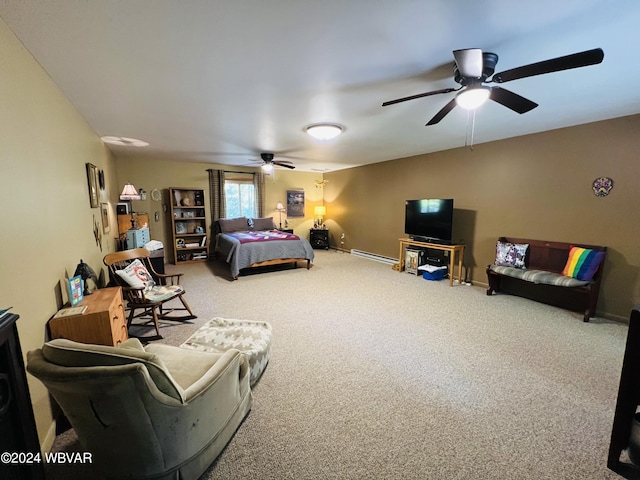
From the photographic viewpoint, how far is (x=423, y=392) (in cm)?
206

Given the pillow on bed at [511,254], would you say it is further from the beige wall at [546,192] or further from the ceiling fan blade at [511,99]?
the ceiling fan blade at [511,99]

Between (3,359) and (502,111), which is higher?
(502,111)

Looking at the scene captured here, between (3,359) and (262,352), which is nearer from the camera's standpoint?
(3,359)

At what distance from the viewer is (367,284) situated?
4.76m

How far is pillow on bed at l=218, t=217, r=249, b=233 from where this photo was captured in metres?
6.74

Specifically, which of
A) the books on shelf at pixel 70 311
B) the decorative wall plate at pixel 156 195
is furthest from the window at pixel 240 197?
the books on shelf at pixel 70 311

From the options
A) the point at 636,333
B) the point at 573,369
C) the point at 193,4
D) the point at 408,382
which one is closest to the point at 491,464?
the point at 408,382

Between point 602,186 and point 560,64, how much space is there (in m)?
2.79

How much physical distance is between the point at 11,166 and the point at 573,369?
422 centimetres

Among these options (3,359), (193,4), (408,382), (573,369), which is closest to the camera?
(3,359)

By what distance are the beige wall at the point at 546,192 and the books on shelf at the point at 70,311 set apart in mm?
5252

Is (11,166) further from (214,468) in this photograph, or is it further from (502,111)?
(502,111)

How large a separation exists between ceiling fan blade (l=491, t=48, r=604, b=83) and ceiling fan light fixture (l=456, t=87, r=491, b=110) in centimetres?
14

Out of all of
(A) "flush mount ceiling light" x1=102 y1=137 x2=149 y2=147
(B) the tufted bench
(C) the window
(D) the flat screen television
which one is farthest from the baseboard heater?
(A) "flush mount ceiling light" x1=102 y1=137 x2=149 y2=147
